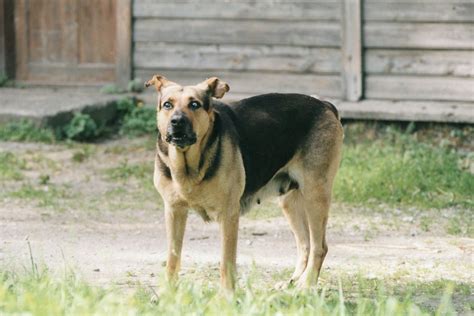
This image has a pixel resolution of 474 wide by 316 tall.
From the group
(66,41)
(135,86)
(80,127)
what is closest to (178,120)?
(80,127)

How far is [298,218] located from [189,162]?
4.56 feet

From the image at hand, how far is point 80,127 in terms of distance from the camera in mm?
12750

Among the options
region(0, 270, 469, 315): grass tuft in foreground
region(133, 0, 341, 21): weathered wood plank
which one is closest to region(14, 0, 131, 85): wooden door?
region(133, 0, 341, 21): weathered wood plank

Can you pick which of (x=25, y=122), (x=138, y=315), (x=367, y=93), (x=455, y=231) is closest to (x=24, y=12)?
(x=25, y=122)

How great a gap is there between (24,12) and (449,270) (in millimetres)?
8659

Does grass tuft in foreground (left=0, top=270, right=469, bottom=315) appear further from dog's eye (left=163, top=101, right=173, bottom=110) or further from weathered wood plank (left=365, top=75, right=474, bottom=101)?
weathered wood plank (left=365, top=75, right=474, bottom=101)

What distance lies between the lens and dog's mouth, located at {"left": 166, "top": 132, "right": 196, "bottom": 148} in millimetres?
6375

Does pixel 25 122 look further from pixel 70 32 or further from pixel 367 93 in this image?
pixel 367 93

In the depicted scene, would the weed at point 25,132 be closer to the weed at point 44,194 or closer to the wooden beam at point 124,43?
the weed at point 44,194

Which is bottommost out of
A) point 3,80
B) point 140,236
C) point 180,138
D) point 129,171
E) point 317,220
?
point 129,171

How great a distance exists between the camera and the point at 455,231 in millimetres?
9203

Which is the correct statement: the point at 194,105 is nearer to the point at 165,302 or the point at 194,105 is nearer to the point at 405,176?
the point at 165,302

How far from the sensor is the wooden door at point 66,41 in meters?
14.5

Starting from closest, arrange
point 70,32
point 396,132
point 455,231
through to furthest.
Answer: point 455,231 → point 396,132 → point 70,32
